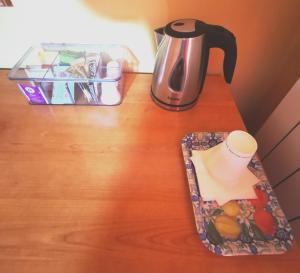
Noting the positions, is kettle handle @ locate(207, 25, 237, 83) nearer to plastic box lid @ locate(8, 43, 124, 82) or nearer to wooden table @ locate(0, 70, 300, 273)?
wooden table @ locate(0, 70, 300, 273)

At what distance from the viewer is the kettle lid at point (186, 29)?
17.5 inches

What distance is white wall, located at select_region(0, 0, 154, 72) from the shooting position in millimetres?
547

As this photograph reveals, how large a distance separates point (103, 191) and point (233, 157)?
283 mm

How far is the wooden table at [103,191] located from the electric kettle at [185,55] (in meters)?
0.07

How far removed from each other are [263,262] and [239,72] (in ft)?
2.12

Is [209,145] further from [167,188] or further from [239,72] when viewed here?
[239,72]

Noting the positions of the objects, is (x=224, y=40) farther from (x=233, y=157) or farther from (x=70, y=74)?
(x=70, y=74)

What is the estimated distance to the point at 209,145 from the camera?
0.51 metres

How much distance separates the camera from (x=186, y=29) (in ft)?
1.48

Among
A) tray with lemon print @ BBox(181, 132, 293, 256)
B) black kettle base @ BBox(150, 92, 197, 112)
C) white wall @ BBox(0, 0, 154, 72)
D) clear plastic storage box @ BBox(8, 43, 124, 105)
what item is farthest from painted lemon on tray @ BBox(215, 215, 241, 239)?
white wall @ BBox(0, 0, 154, 72)

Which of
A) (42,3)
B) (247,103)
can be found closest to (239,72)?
(247,103)

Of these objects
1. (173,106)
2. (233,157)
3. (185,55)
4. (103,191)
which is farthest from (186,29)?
(103,191)

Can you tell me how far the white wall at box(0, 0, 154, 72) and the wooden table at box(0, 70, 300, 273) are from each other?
0.57 feet

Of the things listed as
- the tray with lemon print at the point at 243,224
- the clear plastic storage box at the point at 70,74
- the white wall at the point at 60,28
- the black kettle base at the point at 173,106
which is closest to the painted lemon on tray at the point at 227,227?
the tray with lemon print at the point at 243,224
